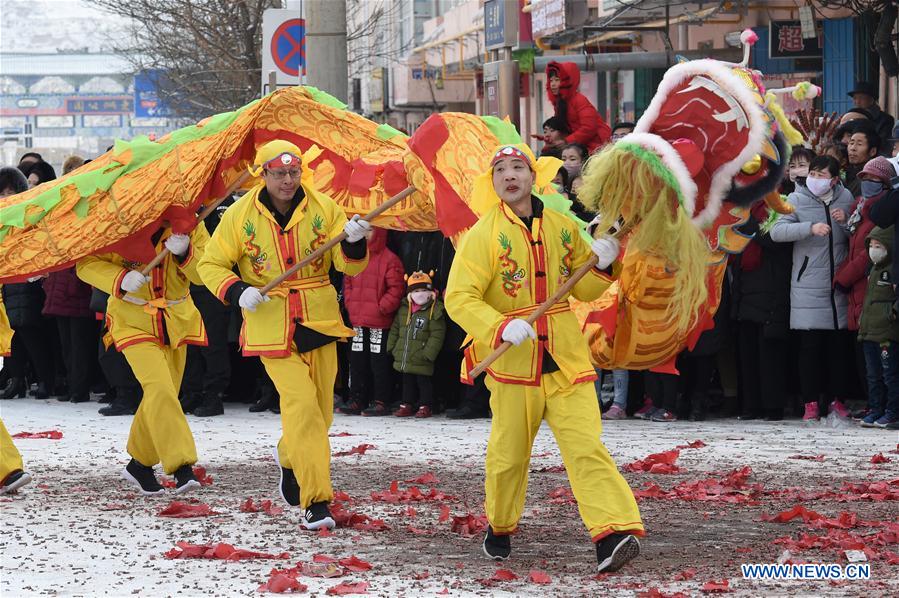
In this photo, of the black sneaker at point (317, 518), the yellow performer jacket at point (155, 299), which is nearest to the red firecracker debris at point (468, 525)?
the black sneaker at point (317, 518)

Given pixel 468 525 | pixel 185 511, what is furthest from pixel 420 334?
pixel 468 525

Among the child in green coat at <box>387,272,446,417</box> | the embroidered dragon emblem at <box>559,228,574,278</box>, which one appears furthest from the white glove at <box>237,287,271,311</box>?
the child in green coat at <box>387,272,446,417</box>

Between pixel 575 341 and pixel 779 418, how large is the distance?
4.33 m

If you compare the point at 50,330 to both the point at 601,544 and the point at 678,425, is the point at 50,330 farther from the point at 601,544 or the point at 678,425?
the point at 601,544

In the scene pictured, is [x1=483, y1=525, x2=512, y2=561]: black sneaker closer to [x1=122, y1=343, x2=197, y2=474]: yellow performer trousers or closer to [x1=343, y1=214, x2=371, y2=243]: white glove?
[x1=343, y1=214, x2=371, y2=243]: white glove

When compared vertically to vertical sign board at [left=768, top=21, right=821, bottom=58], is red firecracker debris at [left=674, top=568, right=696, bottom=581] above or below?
below

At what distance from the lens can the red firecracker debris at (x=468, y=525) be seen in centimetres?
669

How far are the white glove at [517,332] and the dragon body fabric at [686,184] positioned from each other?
1.82 ft

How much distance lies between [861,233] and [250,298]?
4384mm

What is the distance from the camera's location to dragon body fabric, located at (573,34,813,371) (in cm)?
588

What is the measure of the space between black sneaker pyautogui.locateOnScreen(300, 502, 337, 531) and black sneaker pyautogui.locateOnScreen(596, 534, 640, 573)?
149 cm

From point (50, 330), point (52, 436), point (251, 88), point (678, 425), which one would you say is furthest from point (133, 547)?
point (251, 88)

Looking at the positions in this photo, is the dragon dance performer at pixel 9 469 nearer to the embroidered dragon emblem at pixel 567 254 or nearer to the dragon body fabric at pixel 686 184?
the embroidered dragon emblem at pixel 567 254

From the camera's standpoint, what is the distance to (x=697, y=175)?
6023 millimetres
